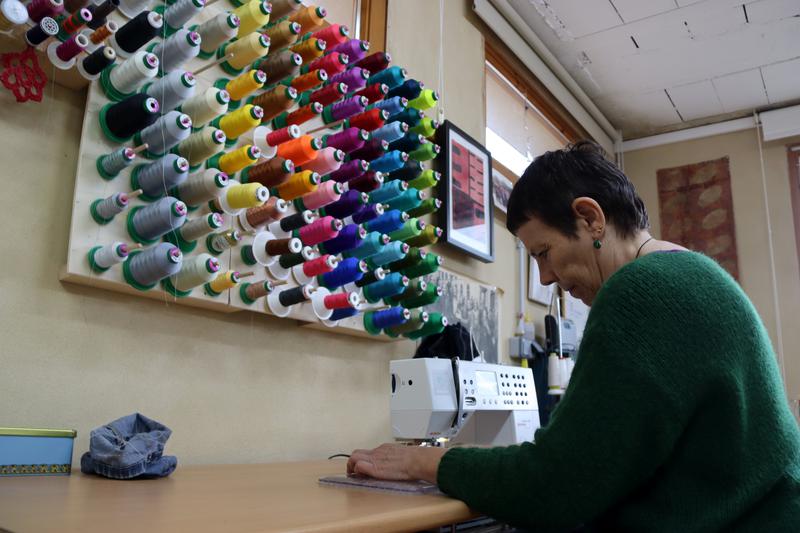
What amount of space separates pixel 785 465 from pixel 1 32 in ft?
4.95

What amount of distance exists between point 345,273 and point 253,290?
11.3 inches

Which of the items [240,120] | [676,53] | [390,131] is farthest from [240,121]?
[676,53]

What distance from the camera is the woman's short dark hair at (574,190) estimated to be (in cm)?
122

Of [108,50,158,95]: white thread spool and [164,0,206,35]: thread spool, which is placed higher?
[164,0,206,35]: thread spool

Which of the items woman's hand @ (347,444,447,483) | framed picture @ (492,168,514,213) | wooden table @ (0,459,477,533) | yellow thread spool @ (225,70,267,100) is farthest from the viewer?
framed picture @ (492,168,514,213)

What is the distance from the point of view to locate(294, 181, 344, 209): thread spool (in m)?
1.82

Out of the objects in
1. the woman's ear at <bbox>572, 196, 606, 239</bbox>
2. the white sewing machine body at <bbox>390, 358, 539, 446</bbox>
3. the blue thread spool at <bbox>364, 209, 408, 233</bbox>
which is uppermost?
the blue thread spool at <bbox>364, 209, 408, 233</bbox>

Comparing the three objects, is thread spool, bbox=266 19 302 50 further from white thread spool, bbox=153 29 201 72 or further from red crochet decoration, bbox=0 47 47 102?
red crochet decoration, bbox=0 47 47 102

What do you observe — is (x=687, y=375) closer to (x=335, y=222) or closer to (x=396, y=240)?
(x=335, y=222)

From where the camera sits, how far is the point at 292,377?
1946mm

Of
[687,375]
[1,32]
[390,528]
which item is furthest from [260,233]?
[687,375]

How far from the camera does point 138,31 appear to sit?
144 centimetres

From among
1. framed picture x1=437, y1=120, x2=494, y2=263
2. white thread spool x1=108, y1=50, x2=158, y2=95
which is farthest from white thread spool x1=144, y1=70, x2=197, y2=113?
framed picture x1=437, y1=120, x2=494, y2=263

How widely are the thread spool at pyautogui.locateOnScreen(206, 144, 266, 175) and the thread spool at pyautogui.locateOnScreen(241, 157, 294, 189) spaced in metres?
0.06
